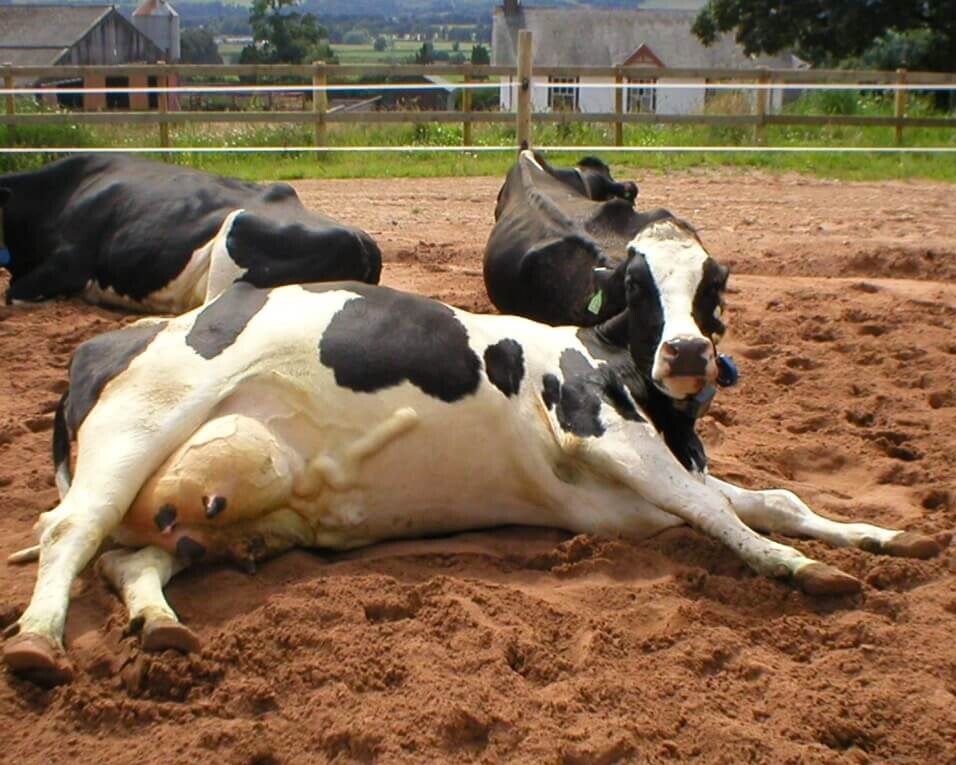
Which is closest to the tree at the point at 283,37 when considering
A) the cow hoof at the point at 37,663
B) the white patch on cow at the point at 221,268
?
the white patch on cow at the point at 221,268

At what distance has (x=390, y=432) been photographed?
4.61 metres

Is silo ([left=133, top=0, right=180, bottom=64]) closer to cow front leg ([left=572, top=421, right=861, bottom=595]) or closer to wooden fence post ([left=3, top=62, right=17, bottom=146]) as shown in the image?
wooden fence post ([left=3, top=62, right=17, bottom=146])

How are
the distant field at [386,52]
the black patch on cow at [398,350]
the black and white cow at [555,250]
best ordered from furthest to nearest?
the distant field at [386,52], the black and white cow at [555,250], the black patch on cow at [398,350]

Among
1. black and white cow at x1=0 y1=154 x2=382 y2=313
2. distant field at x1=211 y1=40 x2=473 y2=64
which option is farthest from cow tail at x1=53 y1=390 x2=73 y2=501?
distant field at x1=211 y1=40 x2=473 y2=64

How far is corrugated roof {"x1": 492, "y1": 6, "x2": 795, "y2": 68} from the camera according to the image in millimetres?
64312

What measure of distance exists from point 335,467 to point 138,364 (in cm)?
74

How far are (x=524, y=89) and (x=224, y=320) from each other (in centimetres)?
1130

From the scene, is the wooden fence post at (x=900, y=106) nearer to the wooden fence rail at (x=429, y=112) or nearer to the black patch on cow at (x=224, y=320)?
the wooden fence rail at (x=429, y=112)

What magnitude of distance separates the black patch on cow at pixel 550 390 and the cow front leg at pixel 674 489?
0.20m

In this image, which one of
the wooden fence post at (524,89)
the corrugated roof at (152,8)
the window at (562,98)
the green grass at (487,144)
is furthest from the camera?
the corrugated roof at (152,8)

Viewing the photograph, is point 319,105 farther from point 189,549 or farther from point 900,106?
point 189,549

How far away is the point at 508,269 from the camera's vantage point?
303 inches

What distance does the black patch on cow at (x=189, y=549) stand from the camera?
4363 millimetres

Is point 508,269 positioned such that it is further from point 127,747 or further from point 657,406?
point 127,747
